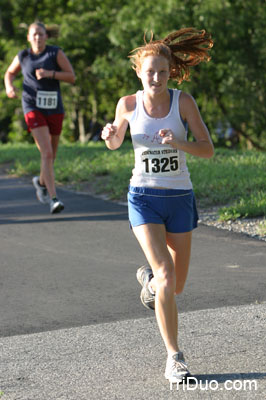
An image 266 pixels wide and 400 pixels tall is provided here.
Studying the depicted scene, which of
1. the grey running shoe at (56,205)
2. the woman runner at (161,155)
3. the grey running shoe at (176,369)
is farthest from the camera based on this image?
the grey running shoe at (56,205)

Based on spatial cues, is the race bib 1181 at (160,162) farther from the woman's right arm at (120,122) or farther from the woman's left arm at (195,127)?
the woman's right arm at (120,122)

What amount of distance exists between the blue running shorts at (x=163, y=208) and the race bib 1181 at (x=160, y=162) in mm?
100

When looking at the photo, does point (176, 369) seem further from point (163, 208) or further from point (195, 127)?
point (195, 127)

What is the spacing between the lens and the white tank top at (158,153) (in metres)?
4.77

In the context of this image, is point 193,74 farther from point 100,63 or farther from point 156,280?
point 156,280

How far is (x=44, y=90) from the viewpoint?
9.92 metres

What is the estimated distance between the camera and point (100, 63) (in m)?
27.4

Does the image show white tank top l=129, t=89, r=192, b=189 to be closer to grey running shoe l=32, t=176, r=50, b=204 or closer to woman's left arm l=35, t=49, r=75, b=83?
woman's left arm l=35, t=49, r=75, b=83

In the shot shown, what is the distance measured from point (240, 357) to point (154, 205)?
0.96 meters

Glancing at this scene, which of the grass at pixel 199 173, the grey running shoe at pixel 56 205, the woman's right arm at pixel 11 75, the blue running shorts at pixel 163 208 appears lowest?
the grass at pixel 199 173

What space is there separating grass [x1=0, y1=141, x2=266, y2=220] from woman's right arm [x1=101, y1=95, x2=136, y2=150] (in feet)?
15.1

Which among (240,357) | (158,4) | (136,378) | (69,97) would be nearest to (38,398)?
(136,378)

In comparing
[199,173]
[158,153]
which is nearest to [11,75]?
[199,173]

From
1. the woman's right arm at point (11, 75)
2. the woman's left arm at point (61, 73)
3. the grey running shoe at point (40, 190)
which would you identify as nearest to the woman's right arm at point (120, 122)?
the woman's left arm at point (61, 73)
